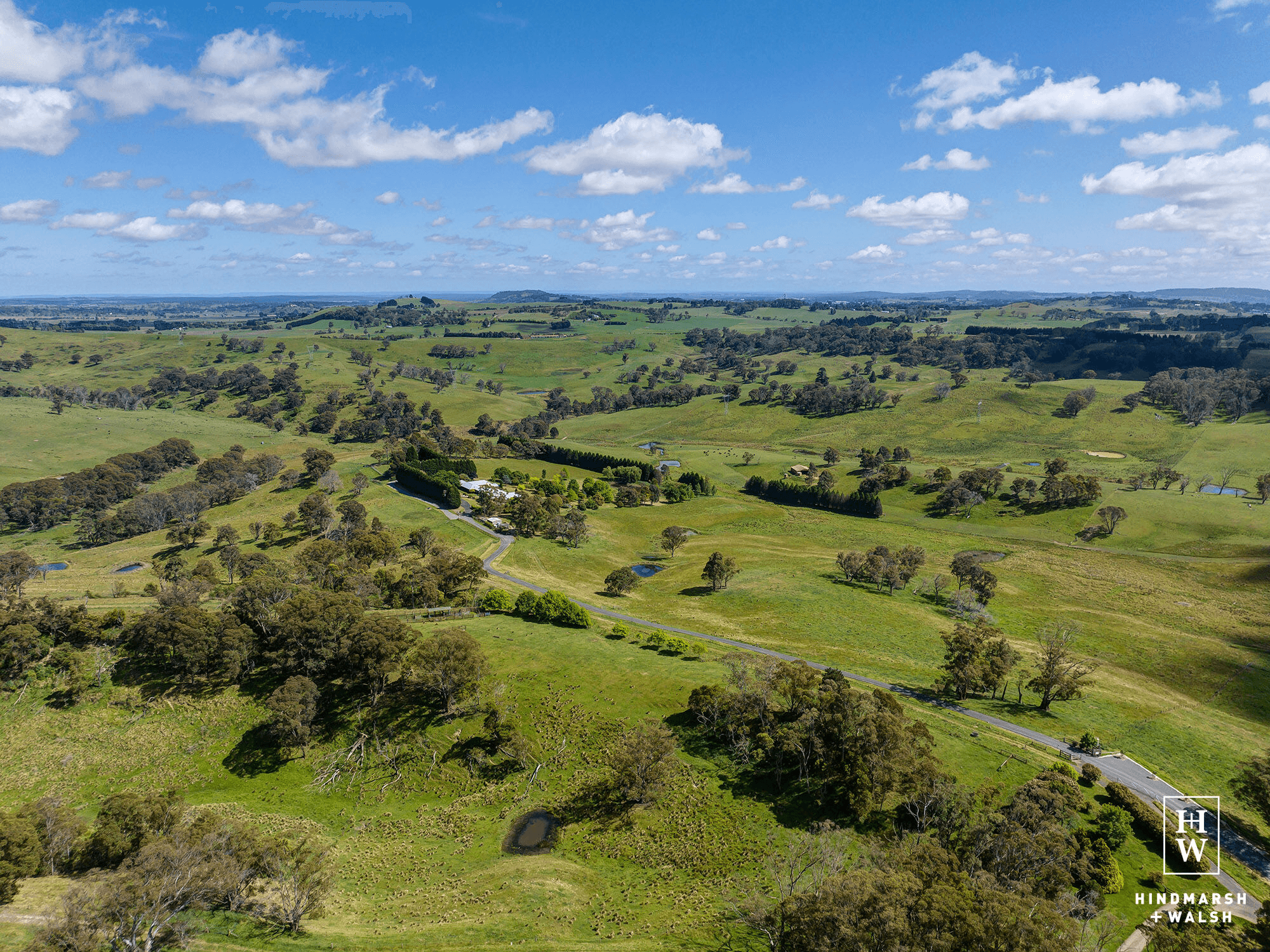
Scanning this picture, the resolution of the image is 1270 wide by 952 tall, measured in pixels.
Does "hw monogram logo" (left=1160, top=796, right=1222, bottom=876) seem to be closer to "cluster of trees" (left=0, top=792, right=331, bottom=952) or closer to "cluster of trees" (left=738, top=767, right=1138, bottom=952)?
"cluster of trees" (left=738, top=767, right=1138, bottom=952)

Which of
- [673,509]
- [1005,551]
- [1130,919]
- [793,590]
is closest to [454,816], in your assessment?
[1130,919]

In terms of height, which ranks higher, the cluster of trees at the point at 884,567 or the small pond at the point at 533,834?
the cluster of trees at the point at 884,567

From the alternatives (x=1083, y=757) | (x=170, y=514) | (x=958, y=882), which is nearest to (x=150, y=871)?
(x=958, y=882)

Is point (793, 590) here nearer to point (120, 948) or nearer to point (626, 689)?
point (626, 689)

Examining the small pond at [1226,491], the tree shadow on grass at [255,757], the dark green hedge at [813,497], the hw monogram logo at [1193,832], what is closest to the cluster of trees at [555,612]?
the tree shadow on grass at [255,757]

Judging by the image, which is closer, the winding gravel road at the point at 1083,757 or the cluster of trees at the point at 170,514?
the winding gravel road at the point at 1083,757

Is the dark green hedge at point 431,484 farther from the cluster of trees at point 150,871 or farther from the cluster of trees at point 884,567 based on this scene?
the cluster of trees at point 150,871

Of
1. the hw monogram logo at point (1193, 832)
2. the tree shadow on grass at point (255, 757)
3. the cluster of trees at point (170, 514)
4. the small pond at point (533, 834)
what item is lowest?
the small pond at point (533, 834)
